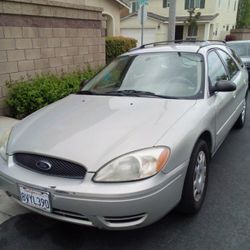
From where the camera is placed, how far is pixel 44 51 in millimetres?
6336

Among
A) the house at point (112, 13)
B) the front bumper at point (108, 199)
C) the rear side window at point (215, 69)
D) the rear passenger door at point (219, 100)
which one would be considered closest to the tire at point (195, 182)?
the front bumper at point (108, 199)

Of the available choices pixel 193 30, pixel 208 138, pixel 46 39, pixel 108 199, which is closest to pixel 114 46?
pixel 46 39

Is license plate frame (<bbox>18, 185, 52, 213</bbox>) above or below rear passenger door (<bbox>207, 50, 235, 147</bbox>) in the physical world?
below

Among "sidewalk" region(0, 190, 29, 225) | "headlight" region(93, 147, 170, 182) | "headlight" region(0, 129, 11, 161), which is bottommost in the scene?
"sidewalk" region(0, 190, 29, 225)

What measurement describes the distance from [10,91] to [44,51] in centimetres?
127

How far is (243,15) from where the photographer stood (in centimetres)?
Answer: 3778

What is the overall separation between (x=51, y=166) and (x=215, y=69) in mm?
2369

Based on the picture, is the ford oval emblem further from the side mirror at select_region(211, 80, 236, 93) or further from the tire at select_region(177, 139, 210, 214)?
the side mirror at select_region(211, 80, 236, 93)

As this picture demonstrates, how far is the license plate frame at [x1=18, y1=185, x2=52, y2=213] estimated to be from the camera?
219cm

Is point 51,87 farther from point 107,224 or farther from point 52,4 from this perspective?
point 107,224

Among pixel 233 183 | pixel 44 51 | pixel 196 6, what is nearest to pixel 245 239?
pixel 233 183

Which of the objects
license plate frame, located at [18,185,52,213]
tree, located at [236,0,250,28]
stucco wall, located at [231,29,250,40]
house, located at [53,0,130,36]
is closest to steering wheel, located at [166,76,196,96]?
license plate frame, located at [18,185,52,213]

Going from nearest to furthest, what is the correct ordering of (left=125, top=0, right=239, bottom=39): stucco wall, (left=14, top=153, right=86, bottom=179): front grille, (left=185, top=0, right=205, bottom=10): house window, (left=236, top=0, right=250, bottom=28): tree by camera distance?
(left=14, top=153, right=86, bottom=179): front grille
(left=125, top=0, right=239, bottom=39): stucco wall
(left=185, top=0, right=205, bottom=10): house window
(left=236, top=0, right=250, bottom=28): tree

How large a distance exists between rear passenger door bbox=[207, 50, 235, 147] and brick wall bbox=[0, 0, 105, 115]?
3.61 m
